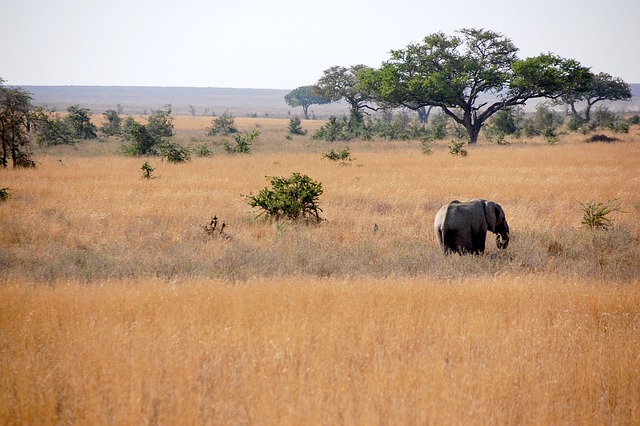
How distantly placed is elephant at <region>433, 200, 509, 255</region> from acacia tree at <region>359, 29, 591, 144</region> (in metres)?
30.2

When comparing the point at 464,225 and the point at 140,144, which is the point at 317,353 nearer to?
the point at 464,225

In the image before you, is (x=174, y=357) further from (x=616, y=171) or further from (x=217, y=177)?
(x=616, y=171)

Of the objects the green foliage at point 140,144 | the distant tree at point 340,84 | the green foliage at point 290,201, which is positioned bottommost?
the green foliage at point 290,201

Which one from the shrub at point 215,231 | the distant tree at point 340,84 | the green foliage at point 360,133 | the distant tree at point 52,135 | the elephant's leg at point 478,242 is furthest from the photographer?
the distant tree at point 340,84

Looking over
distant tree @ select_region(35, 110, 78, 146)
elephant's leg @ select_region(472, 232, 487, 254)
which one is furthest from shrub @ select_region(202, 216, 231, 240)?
distant tree @ select_region(35, 110, 78, 146)

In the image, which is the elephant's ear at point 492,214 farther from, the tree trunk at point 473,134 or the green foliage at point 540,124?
the green foliage at point 540,124

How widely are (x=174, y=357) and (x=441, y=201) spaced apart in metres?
11.7

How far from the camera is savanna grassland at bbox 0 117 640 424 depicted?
4367 millimetres

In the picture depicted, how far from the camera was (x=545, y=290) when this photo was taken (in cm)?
725

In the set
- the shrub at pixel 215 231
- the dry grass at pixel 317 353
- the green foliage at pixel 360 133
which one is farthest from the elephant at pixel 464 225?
the green foliage at pixel 360 133

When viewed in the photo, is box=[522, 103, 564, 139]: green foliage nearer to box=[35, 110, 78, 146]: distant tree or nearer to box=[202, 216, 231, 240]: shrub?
box=[35, 110, 78, 146]: distant tree

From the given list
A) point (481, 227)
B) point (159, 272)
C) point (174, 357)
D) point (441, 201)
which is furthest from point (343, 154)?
point (174, 357)

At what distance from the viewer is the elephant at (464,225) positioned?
30.6 feet

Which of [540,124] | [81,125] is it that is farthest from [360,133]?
[81,125]
